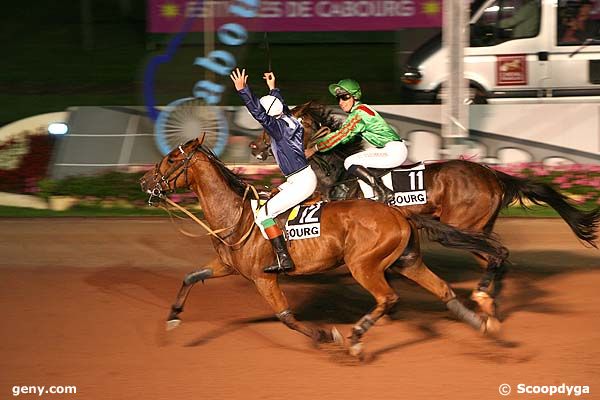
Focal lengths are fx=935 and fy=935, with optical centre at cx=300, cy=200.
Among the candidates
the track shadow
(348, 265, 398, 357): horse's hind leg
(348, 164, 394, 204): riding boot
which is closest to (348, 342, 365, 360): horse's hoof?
(348, 265, 398, 357): horse's hind leg

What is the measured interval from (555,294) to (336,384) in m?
3.53

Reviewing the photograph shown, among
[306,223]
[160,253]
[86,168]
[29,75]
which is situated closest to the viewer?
[306,223]

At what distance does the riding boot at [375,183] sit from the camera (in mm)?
9562

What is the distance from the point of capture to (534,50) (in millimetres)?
15820

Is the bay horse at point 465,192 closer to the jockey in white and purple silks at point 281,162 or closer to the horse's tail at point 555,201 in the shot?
the horse's tail at point 555,201

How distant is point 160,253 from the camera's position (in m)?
11.7

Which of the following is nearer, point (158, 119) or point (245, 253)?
point (245, 253)

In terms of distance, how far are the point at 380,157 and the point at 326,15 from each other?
11403mm

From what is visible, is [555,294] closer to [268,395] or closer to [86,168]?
[268,395]

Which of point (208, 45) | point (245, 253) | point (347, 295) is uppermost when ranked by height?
point (208, 45)

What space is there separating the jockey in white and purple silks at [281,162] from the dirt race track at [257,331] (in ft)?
3.06

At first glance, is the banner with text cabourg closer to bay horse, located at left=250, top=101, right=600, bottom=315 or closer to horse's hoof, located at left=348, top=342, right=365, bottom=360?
bay horse, located at left=250, top=101, right=600, bottom=315

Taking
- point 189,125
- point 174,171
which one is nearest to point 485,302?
point 174,171

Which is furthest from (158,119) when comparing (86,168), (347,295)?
(347,295)
